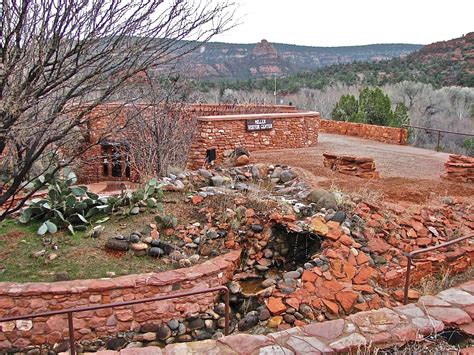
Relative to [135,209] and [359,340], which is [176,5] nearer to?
[359,340]

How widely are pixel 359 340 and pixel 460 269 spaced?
4.45 metres

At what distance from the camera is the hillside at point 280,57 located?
157 ft

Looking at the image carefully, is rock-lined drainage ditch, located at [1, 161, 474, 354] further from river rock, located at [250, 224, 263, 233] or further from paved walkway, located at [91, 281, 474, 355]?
A: paved walkway, located at [91, 281, 474, 355]

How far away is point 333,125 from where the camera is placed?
20.6 metres

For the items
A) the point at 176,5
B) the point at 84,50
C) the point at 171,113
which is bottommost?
the point at 171,113

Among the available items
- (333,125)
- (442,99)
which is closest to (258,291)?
(333,125)

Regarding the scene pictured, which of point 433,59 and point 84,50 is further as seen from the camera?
point 433,59

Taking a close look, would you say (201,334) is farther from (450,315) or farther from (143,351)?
(450,315)

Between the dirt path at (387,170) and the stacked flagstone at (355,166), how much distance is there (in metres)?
0.22

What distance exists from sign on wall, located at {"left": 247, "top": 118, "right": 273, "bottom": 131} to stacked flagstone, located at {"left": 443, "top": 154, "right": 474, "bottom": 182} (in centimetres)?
564

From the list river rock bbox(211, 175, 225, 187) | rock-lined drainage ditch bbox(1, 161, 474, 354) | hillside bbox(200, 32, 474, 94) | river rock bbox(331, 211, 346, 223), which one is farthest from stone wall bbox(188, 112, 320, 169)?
hillside bbox(200, 32, 474, 94)

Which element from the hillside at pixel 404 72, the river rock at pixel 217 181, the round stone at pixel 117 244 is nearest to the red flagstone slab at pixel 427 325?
the round stone at pixel 117 244

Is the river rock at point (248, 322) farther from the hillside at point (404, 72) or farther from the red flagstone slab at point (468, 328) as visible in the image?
the hillside at point (404, 72)

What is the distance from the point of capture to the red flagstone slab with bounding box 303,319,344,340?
347 cm
